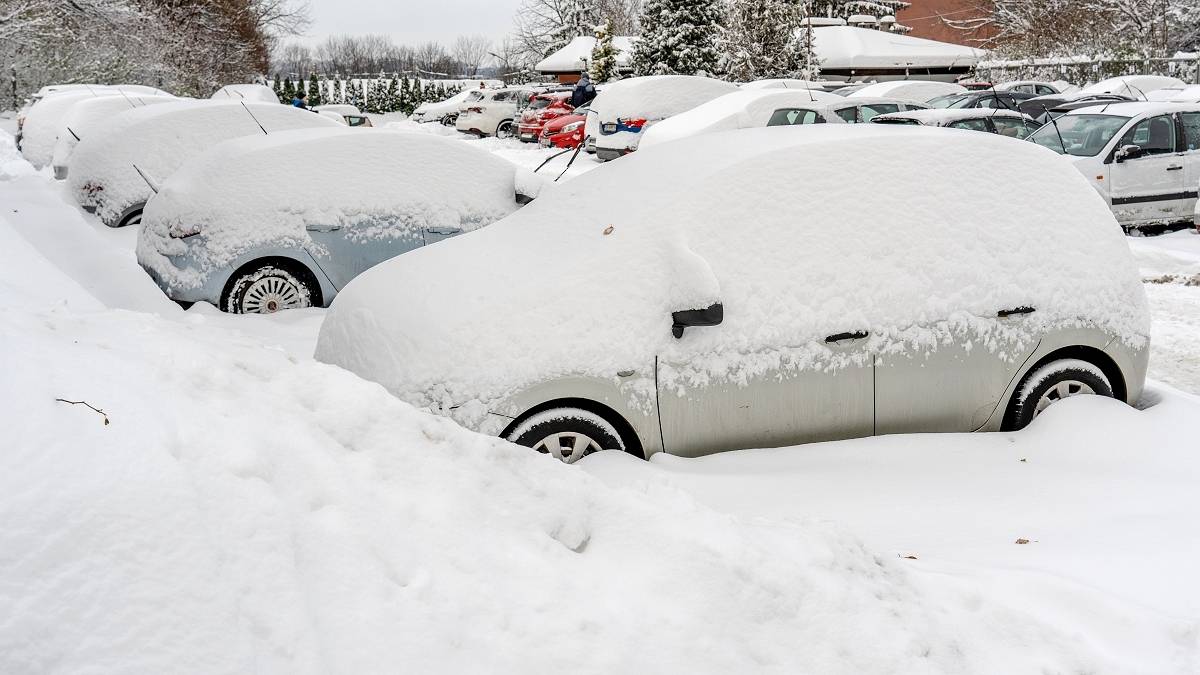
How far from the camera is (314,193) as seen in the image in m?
7.55

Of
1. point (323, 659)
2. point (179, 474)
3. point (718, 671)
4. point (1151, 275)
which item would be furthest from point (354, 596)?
point (1151, 275)

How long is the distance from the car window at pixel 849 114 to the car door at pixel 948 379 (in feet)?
41.8

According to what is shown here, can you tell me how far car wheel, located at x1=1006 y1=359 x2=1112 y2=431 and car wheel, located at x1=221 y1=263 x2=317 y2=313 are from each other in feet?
16.8

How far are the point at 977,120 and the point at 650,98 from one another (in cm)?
899

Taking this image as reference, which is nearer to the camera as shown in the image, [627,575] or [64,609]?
[64,609]

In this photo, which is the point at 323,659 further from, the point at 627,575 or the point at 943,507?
the point at 943,507

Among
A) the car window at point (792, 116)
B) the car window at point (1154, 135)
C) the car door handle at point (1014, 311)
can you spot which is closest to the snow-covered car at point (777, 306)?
the car door handle at point (1014, 311)

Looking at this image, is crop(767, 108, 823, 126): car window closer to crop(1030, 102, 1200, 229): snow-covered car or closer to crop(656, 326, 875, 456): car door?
crop(1030, 102, 1200, 229): snow-covered car

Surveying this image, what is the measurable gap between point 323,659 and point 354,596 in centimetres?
16

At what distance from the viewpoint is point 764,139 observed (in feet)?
16.0

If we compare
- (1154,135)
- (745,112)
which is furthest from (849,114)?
(1154,135)

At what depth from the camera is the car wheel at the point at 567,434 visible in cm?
415

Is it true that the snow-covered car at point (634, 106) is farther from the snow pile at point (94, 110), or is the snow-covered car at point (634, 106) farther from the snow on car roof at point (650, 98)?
the snow pile at point (94, 110)

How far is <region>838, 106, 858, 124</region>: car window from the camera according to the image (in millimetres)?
16750
